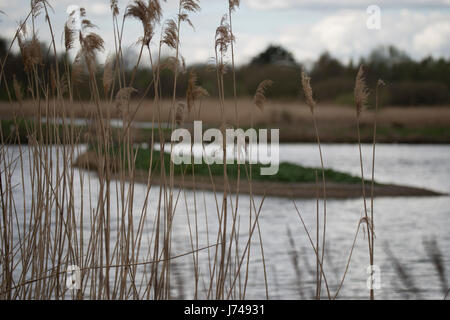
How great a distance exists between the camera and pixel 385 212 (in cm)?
1025

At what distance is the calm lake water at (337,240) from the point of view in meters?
4.57

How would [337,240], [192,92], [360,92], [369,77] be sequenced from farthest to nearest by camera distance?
[369,77] < [337,240] < [192,92] < [360,92]

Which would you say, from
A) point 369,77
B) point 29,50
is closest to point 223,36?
point 29,50

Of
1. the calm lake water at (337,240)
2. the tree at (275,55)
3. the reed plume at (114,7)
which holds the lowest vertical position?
the calm lake water at (337,240)

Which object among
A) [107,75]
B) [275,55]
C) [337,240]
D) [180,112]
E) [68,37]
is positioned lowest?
[337,240]

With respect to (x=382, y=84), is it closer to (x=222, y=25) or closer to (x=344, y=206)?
(x=222, y=25)

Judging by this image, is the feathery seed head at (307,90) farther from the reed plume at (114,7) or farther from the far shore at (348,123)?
the far shore at (348,123)

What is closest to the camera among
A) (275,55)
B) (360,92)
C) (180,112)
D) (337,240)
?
(360,92)

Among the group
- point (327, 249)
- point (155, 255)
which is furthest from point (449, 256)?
point (155, 255)

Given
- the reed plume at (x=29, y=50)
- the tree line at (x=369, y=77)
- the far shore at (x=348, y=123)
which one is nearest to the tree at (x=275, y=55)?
the tree line at (x=369, y=77)

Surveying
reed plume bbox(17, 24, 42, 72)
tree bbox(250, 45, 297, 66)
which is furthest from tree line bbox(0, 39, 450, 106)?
reed plume bbox(17, 24, 42, 72)

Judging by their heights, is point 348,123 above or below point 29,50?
below

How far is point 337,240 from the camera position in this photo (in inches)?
292

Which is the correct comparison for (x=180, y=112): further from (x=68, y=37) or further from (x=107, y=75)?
(x=68, y=37)
